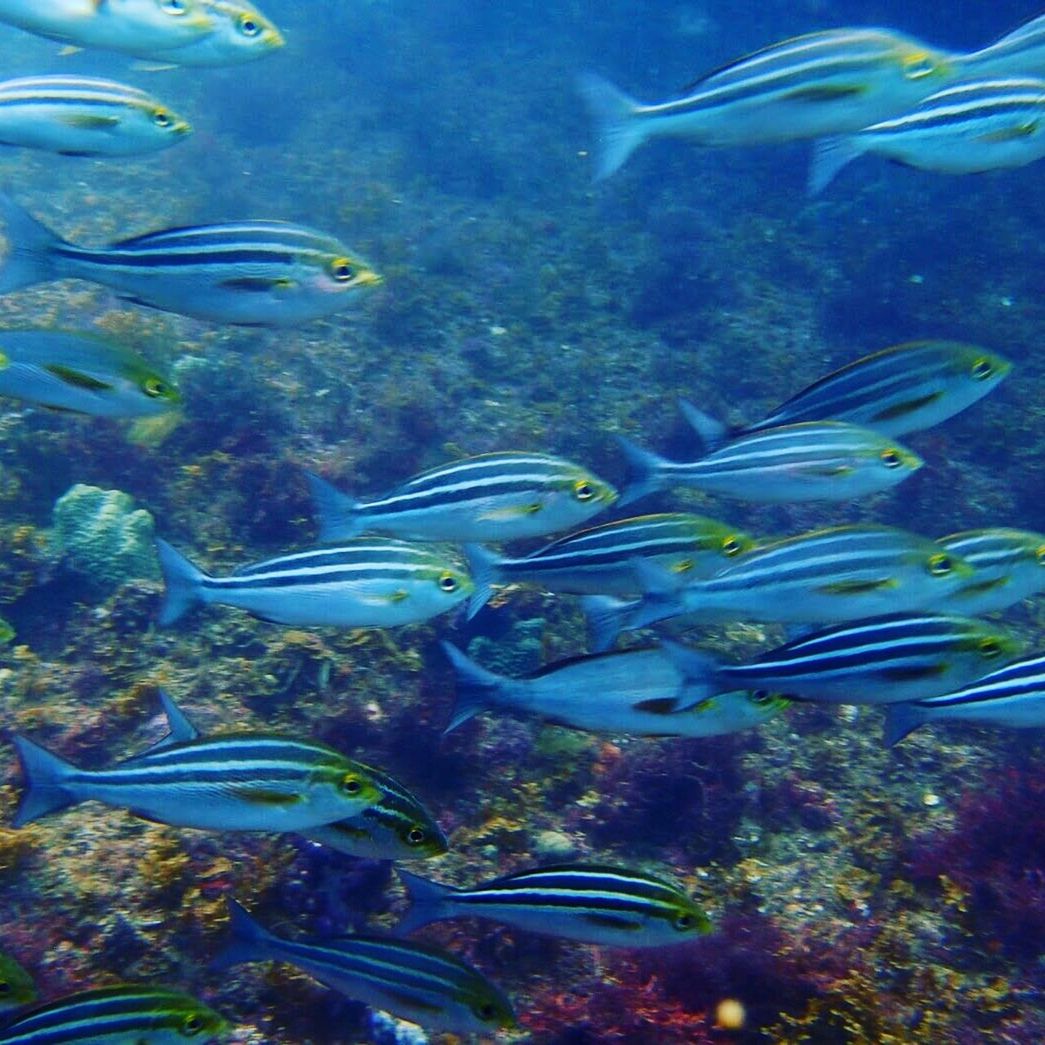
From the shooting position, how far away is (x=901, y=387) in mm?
4277

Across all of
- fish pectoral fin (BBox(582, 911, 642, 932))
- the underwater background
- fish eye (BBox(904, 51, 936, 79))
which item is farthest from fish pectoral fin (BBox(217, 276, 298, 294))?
fish eye (BBox(904, 51, 936, 79))

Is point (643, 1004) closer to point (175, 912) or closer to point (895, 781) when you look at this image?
point (175, 912)

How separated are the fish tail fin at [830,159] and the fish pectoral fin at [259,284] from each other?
9.57 feet

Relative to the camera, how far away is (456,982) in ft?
9.93

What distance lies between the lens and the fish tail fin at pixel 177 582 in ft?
12.1

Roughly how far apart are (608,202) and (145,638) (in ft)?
48.2

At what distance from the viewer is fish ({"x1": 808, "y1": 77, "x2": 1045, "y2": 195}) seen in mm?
4344

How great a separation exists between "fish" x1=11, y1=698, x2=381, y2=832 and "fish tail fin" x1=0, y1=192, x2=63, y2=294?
223cm

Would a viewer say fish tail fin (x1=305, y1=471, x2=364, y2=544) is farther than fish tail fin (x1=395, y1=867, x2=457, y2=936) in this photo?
Yes

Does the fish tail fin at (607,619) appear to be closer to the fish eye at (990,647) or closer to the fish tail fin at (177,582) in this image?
the fish eye at (990,647)

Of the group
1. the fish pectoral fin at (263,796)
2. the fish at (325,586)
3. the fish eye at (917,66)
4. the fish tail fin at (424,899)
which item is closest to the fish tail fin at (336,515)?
the fish at (325,586)

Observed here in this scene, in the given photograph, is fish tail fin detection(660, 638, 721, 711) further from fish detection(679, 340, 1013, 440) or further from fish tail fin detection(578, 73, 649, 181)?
fish tail fin detection(578, 73, 649, 181)

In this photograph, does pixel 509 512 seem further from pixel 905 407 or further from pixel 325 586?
pixel 905 407

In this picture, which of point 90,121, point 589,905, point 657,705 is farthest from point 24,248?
point 589,905
